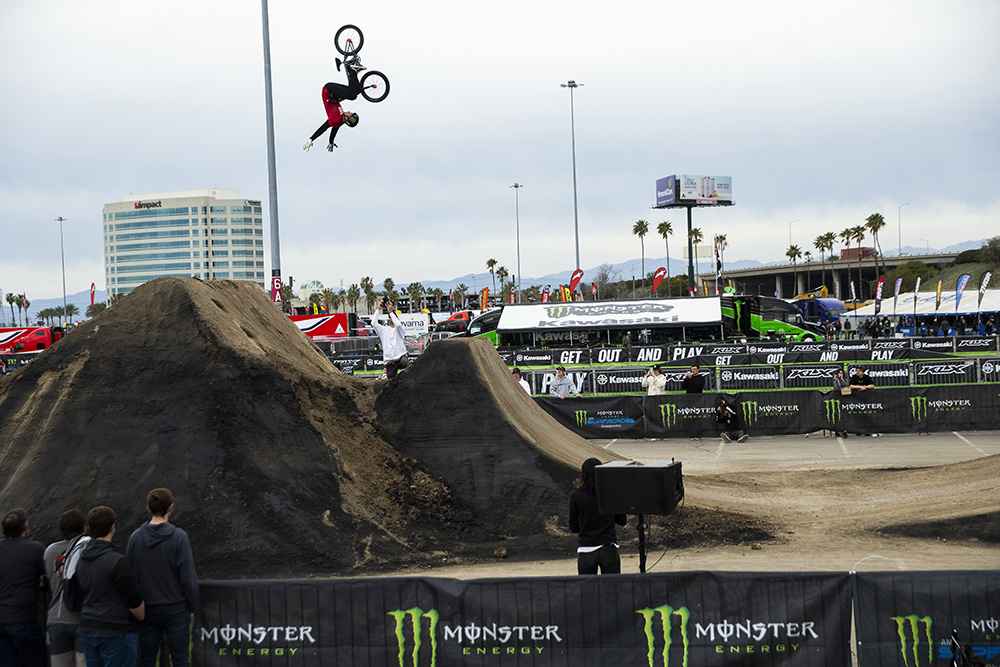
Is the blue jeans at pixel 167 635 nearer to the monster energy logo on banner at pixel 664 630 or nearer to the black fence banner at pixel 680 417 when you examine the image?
the monster energy logo on banner at pixel 664 630

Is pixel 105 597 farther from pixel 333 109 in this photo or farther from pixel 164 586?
pixel 333 109

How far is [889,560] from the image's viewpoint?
11.1 meters

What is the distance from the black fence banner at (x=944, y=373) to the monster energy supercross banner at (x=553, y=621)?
72.7 ft

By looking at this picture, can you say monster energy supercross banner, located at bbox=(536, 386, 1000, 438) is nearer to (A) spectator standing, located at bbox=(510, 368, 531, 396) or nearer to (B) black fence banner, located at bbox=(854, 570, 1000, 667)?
(A) spectator standing, located at bbox=(510, 368, 531, 396)

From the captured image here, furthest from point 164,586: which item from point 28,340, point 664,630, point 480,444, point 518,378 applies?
point 28,340

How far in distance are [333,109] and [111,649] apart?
47.8 feet

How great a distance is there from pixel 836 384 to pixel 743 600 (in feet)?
61.2

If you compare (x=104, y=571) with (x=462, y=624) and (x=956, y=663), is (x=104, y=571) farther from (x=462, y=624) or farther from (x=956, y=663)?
(x=956, y=663)

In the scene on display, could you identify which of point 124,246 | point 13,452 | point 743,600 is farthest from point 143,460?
point 124,246

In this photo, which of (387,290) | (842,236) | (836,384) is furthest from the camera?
(387,290)

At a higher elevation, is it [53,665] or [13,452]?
[13,452]

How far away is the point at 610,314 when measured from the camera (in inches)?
1861

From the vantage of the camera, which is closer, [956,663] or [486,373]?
[956,663]

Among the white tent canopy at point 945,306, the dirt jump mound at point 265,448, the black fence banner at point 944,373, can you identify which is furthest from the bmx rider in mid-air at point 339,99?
the white tent canopy at point 945,306
